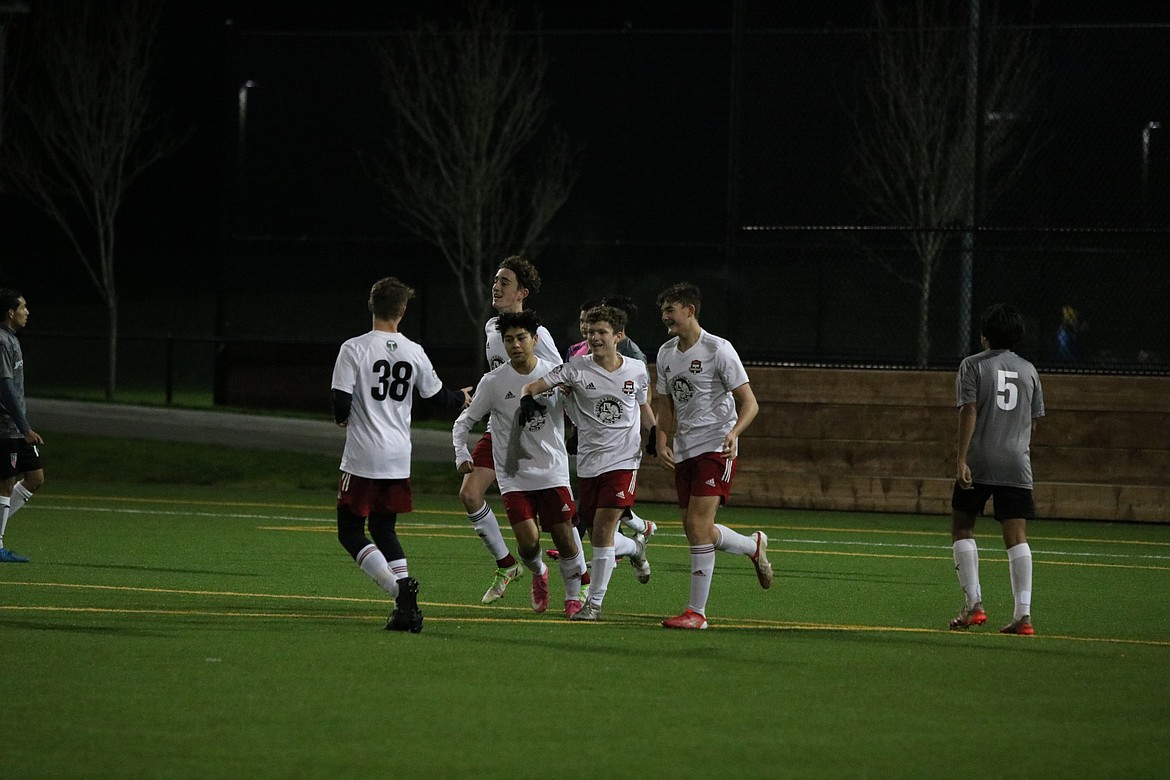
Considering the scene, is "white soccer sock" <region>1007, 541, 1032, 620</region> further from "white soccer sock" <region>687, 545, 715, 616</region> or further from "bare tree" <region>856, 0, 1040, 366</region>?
"bare tree" <region>856, 0, 1040, 366</region>

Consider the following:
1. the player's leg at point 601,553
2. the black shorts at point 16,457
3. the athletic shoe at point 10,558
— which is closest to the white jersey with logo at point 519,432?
the player's leg at point 601,553

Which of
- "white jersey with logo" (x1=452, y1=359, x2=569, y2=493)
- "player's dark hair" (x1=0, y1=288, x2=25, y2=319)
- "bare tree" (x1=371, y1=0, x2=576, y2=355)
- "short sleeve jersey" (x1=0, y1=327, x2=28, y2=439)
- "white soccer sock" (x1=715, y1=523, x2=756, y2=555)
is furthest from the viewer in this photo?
"bare tree" (x1=371, y1=0, x2=576, y2=355)

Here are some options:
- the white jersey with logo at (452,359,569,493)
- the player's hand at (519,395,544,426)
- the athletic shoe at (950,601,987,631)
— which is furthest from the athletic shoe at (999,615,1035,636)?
the player's hand at (519,395,544,426)

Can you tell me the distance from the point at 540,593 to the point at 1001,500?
2805mm

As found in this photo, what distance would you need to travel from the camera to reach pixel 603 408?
9.91 metres

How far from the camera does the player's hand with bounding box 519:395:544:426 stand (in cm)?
979

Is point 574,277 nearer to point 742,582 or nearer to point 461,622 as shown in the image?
point 742,582

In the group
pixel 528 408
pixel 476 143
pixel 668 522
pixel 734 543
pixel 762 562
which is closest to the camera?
pixel 528 408

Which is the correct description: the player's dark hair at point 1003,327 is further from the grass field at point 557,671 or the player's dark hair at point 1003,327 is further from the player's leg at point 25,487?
the player's leg at point 25,487

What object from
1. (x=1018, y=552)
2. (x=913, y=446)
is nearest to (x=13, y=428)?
(x=1018, y=552)

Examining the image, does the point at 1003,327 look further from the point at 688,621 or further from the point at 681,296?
the point at 688,621

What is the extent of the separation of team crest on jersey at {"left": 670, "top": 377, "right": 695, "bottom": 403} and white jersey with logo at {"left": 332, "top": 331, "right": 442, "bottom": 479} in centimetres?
152

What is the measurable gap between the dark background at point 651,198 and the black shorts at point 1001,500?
807 centimetres

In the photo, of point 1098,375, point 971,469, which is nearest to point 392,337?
point 971,469
